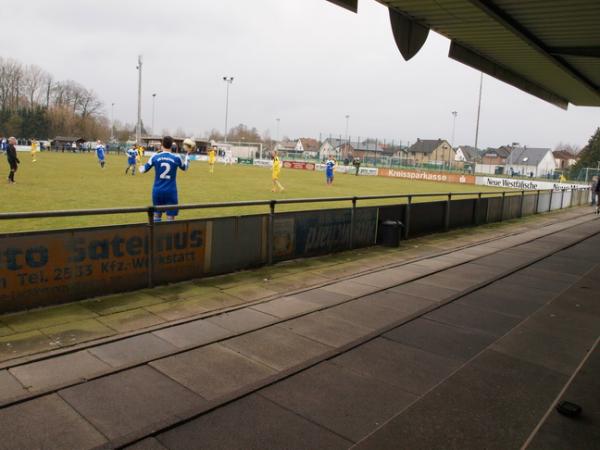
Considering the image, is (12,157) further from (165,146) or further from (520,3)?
(520,3)

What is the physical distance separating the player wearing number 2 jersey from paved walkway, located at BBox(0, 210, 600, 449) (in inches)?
126

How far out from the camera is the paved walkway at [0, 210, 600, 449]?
3.44 metres

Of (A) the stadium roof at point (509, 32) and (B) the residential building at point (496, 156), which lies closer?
(A) the stadium roof at point (509, 32)

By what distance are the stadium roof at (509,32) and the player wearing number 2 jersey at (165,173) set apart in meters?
4.09

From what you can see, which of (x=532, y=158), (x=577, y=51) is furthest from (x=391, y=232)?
(x=532, y=158)

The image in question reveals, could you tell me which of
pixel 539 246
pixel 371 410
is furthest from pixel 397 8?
pixel 371 410

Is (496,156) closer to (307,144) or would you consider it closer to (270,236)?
(307,144)

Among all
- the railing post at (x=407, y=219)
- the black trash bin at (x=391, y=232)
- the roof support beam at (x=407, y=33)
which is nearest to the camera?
the roof support beam at (x=407, y=33)

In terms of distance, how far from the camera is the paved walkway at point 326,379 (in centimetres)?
344

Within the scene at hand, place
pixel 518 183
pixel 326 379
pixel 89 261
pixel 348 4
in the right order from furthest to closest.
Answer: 1. pixel 518 183
2. pixel 348 4
3. pixel 89 261
4. pixel 326 379

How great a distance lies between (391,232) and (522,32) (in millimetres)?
5680

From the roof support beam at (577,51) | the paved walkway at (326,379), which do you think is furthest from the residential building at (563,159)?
the paved walkway at (326,379)

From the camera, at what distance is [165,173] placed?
8508 mm

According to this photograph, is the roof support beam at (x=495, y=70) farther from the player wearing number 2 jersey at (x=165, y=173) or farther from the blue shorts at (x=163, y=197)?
the blue shorts at (x=163, y=197)
